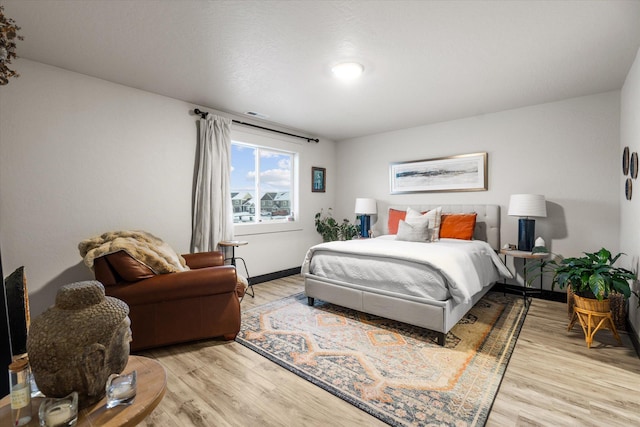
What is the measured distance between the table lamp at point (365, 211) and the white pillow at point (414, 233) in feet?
3.45

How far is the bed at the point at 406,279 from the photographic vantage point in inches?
100

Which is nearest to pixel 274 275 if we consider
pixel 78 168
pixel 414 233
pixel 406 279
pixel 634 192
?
pixel 414 233

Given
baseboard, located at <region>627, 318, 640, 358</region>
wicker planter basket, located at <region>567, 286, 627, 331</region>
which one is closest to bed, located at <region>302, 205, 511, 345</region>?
wicker planter basket, located at <region>567, 286, 627, 331</region>

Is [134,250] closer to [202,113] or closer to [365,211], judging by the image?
[202,113]

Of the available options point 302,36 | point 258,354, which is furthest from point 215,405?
point 302,36

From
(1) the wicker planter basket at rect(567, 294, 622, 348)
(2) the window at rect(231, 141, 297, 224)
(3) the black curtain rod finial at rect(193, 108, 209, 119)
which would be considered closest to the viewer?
(1) the wicker planter basket at rect(567, 294, 622, 348)

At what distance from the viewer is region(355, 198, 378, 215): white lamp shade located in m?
4.98

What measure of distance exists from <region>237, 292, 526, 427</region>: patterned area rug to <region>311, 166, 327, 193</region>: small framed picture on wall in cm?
253

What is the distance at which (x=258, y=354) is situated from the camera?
2.38 m

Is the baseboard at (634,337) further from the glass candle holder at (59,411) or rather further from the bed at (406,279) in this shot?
the glass candle holder at (59,411)

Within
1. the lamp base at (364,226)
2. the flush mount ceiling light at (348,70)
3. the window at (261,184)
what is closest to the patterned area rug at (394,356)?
the window at (261,184)

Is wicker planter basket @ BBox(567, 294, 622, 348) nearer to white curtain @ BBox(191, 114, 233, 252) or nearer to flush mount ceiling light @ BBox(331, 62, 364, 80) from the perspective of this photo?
flush mount ceiling light @ BBox(331, 62, 364, 80)

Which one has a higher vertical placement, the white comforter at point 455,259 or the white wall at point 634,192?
the white wall at point 634,192

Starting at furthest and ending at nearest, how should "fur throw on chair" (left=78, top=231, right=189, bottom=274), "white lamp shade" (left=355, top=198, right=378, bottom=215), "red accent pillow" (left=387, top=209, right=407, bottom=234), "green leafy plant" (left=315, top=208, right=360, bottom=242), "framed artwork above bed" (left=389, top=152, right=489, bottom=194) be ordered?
"green leafy plant" (left=315, top=208, right=360, bottom=242), "white lamp shade" (left=355, top=198, right=378, bottom=215), "red accent pillow" (left=387, top=209, right=407, bottom=234), "framed artwork above bed" (left=389, top=152, right=489, bottom=194), "fur throw on chair" (left=78, top=231, right=189, bottom=274)
